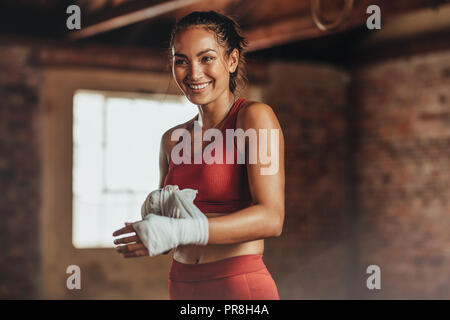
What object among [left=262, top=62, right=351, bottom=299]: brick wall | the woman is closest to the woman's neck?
the woman

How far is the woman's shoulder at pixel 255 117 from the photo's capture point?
118cm

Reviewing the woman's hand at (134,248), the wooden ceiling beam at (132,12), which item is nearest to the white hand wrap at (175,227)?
the woman's hand at (134,248)

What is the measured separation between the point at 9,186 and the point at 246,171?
157 inches

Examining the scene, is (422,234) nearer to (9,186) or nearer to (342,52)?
(342,52)

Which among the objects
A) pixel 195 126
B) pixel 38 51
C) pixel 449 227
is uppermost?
pixel 38 51

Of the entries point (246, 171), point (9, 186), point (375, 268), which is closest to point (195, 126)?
point (246, 171)

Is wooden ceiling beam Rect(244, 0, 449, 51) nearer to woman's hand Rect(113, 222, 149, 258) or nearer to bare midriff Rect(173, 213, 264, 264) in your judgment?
bare midriff Rect(173, 213, 264, 264)

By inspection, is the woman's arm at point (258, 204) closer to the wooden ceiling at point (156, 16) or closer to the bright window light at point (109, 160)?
the wooden ceiling at point (156, 16)

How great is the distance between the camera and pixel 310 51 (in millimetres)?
6051

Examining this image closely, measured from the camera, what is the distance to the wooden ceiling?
13.4 feet

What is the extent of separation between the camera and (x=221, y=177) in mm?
1205

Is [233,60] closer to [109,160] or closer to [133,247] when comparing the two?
[133,247]

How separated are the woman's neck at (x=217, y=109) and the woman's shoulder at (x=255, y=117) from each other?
6 centimetres

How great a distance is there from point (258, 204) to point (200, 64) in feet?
0.98
